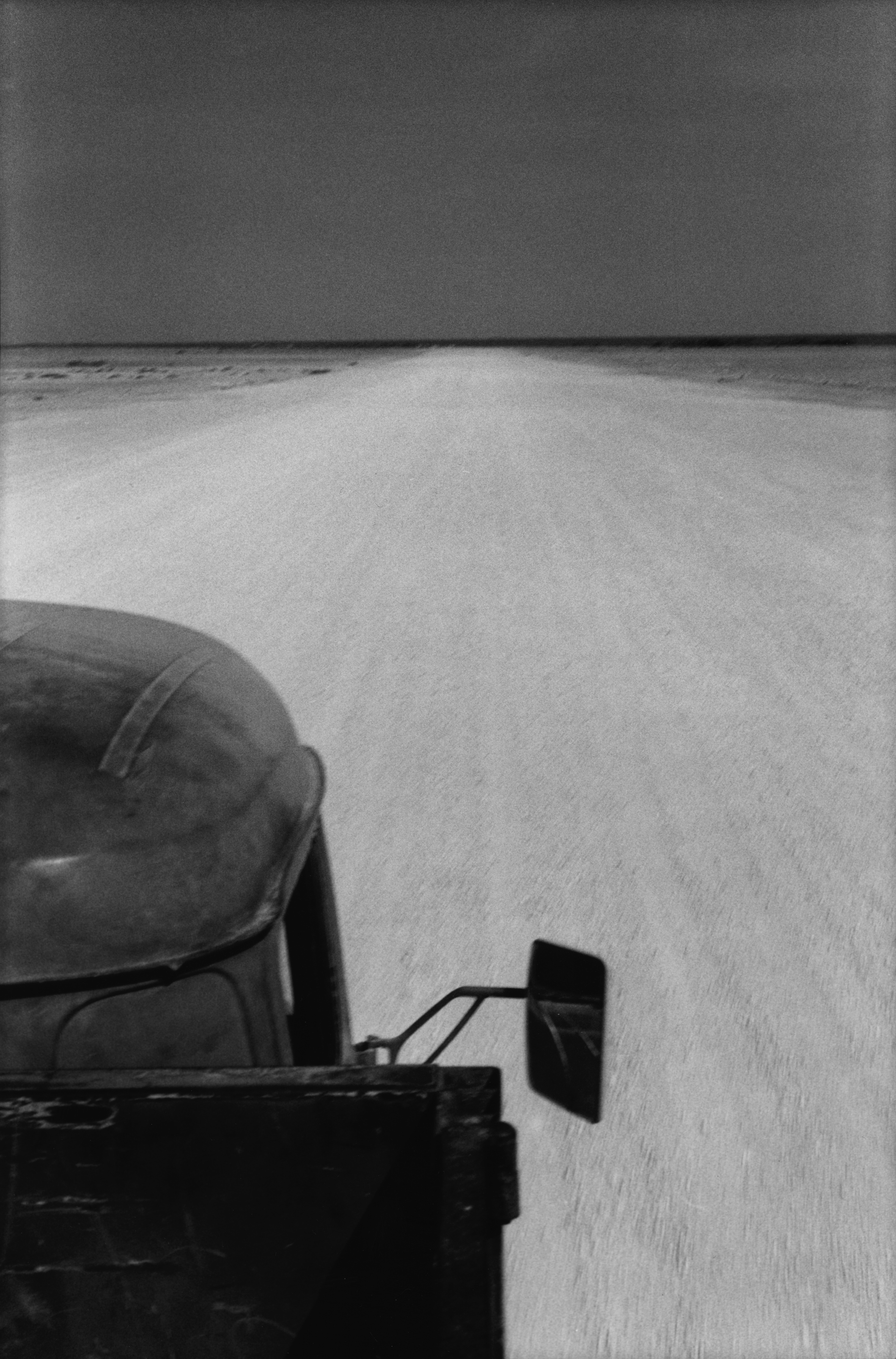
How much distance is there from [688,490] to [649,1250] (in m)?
14.8

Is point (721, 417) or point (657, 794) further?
point (721, 417)

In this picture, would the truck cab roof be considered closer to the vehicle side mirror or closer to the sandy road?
the vehicle side mirror

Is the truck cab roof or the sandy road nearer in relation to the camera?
the truck cab roof

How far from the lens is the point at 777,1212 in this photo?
13.5 ft

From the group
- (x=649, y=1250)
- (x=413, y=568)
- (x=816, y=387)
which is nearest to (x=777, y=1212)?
(x=649, y=1250)

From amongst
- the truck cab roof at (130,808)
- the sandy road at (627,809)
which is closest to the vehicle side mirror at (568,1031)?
the truck cab roof at (130,808)

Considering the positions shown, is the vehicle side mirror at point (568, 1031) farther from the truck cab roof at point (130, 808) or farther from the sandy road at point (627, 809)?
the sandy road at point (627, 809)

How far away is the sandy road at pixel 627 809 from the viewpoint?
3.99 m

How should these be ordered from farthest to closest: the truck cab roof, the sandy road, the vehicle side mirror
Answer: the sandy road, the vehicle side mirror, the truck cab roof

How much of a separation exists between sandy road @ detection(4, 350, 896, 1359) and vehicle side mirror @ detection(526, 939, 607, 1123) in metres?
1.68

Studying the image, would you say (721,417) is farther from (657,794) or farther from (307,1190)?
(307,1190)

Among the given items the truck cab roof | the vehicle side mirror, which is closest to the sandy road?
the vehicle side mirror

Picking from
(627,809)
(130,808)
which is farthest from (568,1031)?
(627,809)

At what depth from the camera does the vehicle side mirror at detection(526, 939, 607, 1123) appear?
221cm
